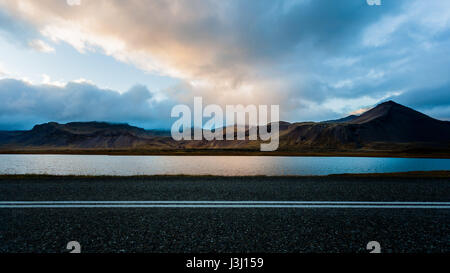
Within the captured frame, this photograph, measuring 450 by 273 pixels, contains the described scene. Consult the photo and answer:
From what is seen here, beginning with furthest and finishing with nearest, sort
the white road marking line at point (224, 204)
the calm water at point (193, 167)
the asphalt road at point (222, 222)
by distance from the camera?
the calm water at point (193, 167) < the white road marking line at point (224, 204) < the asphalt road at point (222, 222)

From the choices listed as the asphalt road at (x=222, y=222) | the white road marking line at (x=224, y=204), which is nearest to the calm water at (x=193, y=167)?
the asphalt road at (x=222, y=222)

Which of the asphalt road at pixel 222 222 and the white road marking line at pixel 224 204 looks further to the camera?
the white road marking line at pixel 224 204

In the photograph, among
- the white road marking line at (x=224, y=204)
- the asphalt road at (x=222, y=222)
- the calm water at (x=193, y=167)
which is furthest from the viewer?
the calm water at (x=193, y=167)

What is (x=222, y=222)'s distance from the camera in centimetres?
694

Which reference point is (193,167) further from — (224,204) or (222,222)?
(222,222)

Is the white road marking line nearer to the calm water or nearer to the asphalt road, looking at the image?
the asphalt road

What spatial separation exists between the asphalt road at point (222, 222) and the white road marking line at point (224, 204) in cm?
5

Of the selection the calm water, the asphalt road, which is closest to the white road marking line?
the asphalt road

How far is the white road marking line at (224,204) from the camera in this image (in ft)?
28.6

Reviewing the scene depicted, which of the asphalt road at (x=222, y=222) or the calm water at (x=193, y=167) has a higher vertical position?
the asphalt road at (x=222, y=222)

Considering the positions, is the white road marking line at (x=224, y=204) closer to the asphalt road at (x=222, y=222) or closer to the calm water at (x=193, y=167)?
the asphalt road at (x=222, y=222)

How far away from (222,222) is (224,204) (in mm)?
2100

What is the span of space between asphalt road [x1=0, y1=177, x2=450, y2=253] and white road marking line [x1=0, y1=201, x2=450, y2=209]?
46mm

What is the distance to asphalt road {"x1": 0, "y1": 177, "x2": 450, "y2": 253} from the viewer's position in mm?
5422
